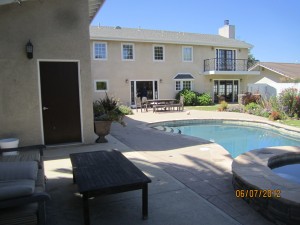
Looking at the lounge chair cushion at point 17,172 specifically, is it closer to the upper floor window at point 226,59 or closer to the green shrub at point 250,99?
the green shrub at point 250,99

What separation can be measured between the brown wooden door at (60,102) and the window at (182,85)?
16085 millimetres

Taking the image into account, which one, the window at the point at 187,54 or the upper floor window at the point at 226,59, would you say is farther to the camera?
the upper floor window at the point at 226,59

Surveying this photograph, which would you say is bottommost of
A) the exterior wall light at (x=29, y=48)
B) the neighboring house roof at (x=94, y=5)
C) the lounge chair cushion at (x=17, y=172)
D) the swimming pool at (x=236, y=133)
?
the swimming pool at (x=236, y=133)

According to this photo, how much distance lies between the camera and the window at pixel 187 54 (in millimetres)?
23156

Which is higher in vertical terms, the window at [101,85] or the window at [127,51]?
the window at [127,51]

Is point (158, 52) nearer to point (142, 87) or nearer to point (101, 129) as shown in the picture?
point (142, 87)

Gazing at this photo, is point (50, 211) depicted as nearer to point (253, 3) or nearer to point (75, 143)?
point (75, 143)

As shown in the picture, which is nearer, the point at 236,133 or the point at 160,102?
the point at 236,133

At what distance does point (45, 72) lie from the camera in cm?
723

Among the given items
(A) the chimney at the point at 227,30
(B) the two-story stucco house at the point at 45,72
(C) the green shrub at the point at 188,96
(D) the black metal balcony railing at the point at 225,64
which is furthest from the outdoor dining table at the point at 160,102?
(A) the chimney at the point at 227,30

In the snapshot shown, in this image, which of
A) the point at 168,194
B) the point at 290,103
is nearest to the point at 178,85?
the point at 290,103

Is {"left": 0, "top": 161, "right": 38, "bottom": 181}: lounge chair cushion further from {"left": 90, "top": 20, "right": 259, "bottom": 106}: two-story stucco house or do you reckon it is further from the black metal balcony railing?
the black metal balcony railing

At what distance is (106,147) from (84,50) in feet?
9.31
